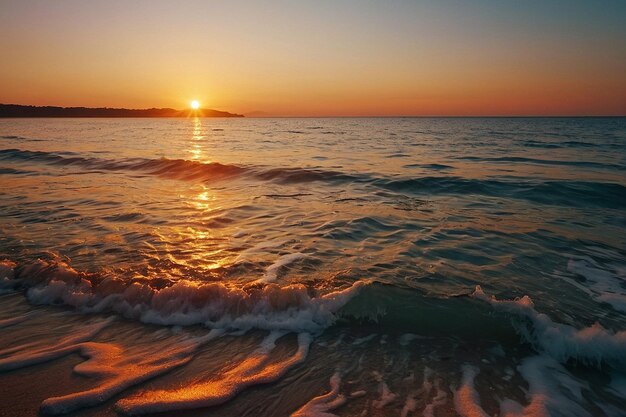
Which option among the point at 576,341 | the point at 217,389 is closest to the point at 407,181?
the point at 576,341

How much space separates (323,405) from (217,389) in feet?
3.34

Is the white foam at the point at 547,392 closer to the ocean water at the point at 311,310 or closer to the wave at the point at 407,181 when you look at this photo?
the ocean water at the point at 311,310

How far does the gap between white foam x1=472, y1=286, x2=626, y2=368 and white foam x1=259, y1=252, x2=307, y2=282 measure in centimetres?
361

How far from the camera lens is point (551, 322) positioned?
4719 millimetres

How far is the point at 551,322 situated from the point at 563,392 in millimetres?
1245

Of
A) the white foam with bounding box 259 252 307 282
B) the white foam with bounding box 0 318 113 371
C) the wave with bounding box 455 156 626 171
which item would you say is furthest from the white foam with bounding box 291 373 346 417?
the wave with bounding box 455 156 626 171

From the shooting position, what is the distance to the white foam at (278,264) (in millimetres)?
5928

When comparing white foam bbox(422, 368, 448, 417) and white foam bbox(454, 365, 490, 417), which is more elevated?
white foam bbox(422, 368, 448, 417)

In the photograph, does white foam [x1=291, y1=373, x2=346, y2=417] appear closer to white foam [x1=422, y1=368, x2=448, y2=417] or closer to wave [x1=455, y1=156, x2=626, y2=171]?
white foam [x1=422, y1=368, x2=448, y2=417]

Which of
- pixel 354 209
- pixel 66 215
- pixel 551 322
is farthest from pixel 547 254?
pixel 66 215

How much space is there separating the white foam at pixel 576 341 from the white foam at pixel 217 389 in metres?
2.91

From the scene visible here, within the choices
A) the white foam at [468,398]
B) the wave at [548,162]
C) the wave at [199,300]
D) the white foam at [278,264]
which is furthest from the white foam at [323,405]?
the wave at [548,162]

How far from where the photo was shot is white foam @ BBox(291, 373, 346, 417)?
3227 millimetres

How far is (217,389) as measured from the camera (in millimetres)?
3502
